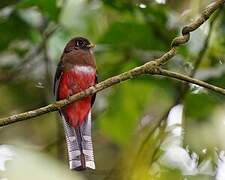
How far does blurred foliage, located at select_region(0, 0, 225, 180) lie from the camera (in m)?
3.22

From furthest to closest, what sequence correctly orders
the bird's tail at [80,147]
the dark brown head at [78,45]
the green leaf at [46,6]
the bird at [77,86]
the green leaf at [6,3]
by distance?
the green leaf at [6,3] < the green leaf at [46,6] < the dark brown head at [78,45] < the bird at [77,86] < the bird's tail at [80,147]

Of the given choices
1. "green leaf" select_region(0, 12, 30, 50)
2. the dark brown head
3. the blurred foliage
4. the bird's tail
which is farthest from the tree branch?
"green leaf" select_region(0, 12, 30, 50)

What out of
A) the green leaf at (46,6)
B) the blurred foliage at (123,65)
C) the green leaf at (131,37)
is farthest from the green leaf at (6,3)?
the green leaf at (131,37)

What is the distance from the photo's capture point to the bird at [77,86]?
7.32 feet

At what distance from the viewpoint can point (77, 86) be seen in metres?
2.35

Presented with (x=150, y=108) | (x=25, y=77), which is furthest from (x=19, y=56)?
(x=150, y=108)

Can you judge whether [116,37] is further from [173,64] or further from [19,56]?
[19,56]

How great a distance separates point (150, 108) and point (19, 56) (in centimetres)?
83

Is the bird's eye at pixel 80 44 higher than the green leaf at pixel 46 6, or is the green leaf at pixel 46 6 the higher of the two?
the green leaf at pixel 46 6

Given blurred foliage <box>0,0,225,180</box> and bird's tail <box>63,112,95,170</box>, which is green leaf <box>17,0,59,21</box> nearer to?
blurred foliage <box>0,0,225,180</box>

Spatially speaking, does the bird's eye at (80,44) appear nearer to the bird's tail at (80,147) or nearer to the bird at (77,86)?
the bird at (77,86)

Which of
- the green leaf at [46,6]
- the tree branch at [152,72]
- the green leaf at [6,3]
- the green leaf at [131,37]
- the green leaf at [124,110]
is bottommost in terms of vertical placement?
the tree branch at [152,72]

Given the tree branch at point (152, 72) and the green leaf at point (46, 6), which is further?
the green leaf at point (46, 6)

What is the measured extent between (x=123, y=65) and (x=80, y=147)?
151cm
